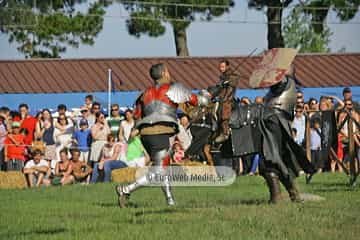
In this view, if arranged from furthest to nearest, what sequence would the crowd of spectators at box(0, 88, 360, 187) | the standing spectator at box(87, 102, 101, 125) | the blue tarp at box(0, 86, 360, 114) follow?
the blue tarp at box(0, 86, 360, 114) < the standing spectator at box(87, 102, 101, 125) < the crowd of spectators at box(0, 88, 360, 187)

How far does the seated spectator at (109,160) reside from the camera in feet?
66.2

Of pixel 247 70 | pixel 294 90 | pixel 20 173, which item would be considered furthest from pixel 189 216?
pixel 247 70

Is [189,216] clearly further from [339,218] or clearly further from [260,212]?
[339,218]

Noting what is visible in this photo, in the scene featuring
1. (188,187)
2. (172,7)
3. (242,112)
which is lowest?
(188,187)

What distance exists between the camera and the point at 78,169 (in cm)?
1995

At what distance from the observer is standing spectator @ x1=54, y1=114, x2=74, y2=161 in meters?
20.8

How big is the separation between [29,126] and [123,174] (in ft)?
7.40

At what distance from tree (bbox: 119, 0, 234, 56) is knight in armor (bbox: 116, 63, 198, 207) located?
25.7 meters

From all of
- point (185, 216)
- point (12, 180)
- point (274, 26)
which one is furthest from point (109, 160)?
point (274, 26)

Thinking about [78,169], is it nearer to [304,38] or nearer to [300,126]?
[300,126]

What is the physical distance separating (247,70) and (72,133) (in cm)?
1266

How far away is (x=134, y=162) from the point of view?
801 inches

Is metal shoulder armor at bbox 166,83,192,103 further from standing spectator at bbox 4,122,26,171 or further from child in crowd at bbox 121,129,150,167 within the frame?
standing spectator at bbox 4,122,26,171

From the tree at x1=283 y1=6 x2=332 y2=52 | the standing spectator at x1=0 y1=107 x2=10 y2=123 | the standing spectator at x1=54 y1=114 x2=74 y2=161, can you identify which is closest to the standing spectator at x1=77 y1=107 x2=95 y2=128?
the standing spectator at x1=54 y1=114 x2=74 y2=161
